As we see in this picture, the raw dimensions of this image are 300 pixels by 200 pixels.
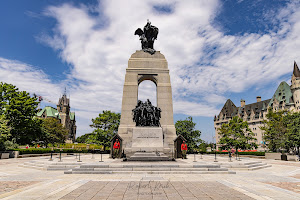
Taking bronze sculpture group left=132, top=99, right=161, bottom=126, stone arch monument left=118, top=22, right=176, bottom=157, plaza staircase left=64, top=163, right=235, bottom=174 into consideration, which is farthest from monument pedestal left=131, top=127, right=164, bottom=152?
plaza staircase left=64, top=163, right=235, bottom=174

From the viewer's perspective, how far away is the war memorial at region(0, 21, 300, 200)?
23.7 feet

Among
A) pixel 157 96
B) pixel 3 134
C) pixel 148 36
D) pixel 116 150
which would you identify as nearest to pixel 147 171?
pixel 116 150

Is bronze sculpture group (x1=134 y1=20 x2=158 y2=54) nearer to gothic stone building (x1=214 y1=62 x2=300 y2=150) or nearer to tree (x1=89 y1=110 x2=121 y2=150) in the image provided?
tree (x1=89 y1=110 x2=121 y2=150)

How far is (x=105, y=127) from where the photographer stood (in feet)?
149

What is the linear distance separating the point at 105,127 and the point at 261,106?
79050 mm

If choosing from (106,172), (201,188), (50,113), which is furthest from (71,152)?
(50,113)

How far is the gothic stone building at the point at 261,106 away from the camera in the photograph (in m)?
73.8

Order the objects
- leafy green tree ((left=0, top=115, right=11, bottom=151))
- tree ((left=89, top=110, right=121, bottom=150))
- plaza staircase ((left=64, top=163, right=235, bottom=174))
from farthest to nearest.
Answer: tree ((left=89, top=110, right=121, bottom=150)) < leafy green tree ((left=0, top=115, right=11, bottom=151)) < plaza staircase ((left=64, top=163, right=235, bottom=174))

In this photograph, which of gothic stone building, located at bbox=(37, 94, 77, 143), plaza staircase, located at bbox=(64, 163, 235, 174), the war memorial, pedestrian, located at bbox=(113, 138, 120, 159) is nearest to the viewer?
the war memorial

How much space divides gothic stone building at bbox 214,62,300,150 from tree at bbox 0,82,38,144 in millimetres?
70621

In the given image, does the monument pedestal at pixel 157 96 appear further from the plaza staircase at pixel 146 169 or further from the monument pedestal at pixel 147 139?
the plaza staircase at pixel 146 169

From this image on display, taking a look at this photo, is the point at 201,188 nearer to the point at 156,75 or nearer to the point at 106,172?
the point at 106,172

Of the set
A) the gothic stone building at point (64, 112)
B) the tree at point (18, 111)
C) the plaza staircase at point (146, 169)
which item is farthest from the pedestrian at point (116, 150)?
the gothic stone building at point (64, 112)

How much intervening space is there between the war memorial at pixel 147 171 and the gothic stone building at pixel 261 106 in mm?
55774
